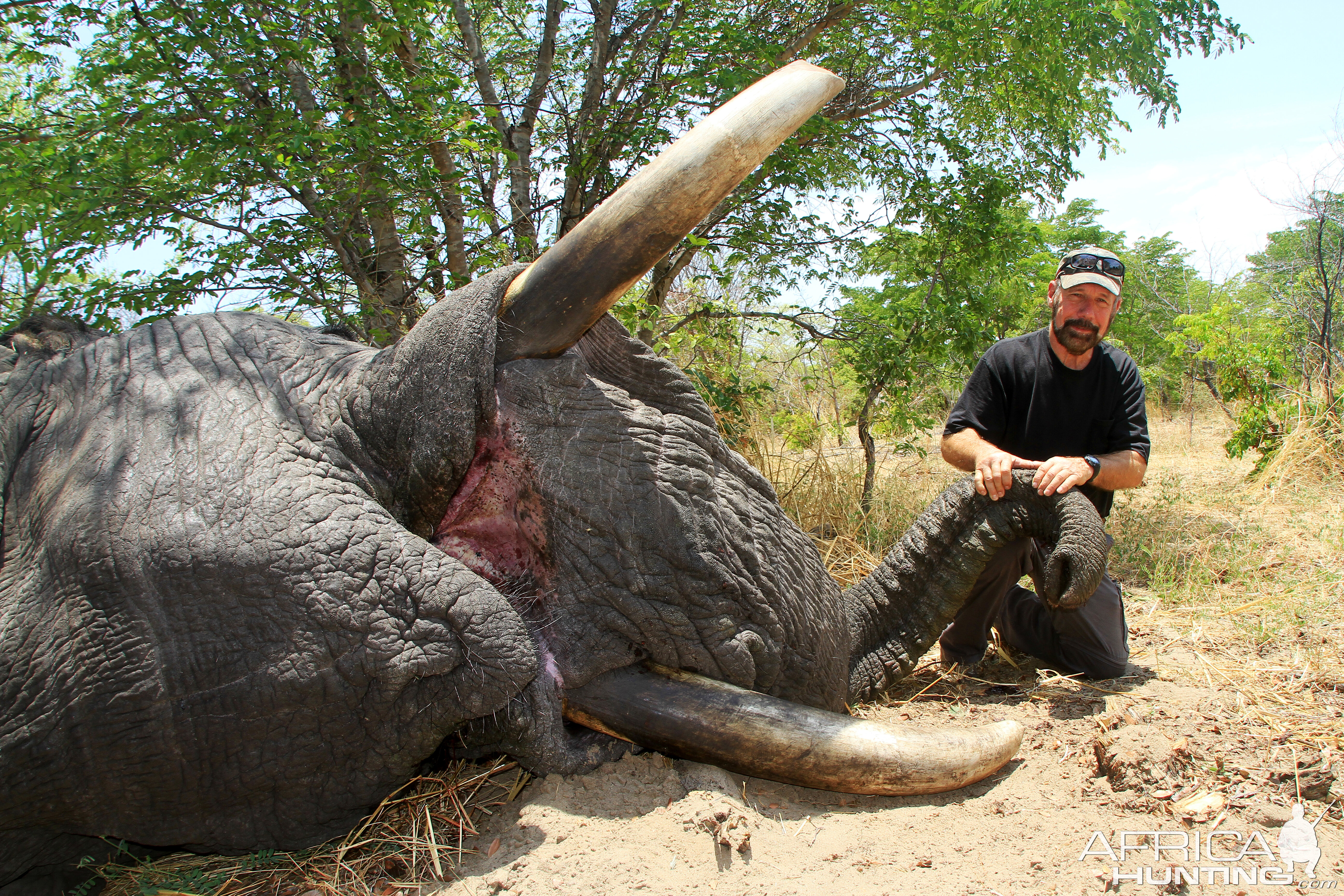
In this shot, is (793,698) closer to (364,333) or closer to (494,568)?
(494,568)

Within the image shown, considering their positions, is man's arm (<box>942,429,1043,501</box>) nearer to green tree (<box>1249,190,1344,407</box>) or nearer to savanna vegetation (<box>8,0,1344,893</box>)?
savanna vegetation (<box>8,0,1344,893</box>)

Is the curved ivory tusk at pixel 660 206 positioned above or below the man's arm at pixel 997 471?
above

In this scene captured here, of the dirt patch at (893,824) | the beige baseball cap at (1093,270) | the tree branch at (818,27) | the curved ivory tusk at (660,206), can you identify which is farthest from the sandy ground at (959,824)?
the tree branch at (818,27)

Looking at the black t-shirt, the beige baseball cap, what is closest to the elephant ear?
the black t-shirt

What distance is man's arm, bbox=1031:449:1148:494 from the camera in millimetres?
2793

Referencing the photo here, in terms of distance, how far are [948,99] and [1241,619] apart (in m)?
4.50

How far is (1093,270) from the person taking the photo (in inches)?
145

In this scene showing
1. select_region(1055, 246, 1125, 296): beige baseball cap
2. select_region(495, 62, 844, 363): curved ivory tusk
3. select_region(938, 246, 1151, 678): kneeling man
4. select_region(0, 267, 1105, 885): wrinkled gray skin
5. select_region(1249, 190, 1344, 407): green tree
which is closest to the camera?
select_region(0, 267, 1105, 885): wrinkled gray skin

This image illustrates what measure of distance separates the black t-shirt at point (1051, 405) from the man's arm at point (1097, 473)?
0.14 metres

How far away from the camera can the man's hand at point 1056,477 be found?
2.79 m

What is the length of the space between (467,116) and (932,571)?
126 inches

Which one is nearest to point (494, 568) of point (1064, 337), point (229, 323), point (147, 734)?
point (147, 734)

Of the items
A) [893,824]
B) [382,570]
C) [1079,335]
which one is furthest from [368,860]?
[1079,335]

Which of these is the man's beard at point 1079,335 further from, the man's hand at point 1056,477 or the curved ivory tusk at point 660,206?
the curved ivory tusk at point 660,206
